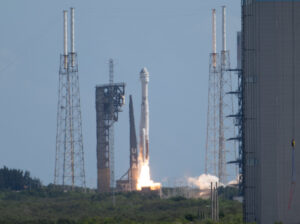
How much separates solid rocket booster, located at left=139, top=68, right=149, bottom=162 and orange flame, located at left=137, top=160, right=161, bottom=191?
1.16m

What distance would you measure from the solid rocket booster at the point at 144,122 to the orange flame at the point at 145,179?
1158 mm

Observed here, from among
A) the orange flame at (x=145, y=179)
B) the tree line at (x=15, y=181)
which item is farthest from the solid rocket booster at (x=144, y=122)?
the tree line at (x=15, y=181)

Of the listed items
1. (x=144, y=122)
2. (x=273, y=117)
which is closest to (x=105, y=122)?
(x=144, y=122)

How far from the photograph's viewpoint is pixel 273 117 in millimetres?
83188

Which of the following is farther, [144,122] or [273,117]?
[144,122]

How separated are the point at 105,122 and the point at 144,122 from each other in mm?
6463

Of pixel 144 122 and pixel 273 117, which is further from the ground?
pixel 144 122

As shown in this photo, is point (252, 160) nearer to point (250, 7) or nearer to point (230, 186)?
point (250, 7)

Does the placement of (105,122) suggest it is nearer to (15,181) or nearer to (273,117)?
(15,181)

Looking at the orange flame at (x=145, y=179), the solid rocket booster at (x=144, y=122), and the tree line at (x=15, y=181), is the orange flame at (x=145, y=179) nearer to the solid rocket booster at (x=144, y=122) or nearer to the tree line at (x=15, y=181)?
the solid rocket booster at (x=144, y=122)

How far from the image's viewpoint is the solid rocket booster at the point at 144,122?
490 ft

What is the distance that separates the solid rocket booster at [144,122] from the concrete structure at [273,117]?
64.8 meters

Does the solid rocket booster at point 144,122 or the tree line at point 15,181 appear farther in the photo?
the tree line at point 15,181

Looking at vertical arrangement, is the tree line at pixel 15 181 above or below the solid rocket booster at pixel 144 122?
below
